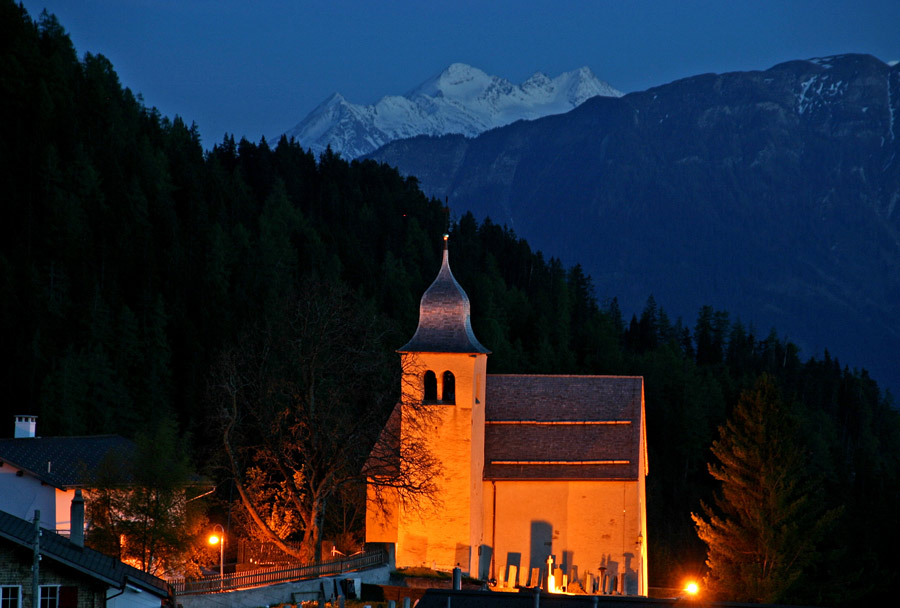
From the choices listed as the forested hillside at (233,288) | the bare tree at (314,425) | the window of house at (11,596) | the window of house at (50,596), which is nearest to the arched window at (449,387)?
the bare tree at (314,425)

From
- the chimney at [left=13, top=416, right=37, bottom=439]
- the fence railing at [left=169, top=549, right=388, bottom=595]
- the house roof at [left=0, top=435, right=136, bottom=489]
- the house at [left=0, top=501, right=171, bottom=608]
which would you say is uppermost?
the chimney at [left=13, top=416, right=37, bottom=439]

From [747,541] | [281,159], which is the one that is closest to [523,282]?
[281,159]

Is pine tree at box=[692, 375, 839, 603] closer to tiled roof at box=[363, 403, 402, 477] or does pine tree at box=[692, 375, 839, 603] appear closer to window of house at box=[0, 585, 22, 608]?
tiled roof at box=[363, 403, 402, 477]

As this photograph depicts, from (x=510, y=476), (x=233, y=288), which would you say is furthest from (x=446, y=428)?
(x=233, y=288)

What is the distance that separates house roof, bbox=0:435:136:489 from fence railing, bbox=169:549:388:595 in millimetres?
5566

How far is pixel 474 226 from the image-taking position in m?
159

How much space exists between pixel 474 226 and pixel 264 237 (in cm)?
5156

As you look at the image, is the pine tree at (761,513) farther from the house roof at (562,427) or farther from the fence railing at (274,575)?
the fence railing at (274,575)

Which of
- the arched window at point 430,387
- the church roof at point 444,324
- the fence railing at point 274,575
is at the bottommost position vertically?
the fence railing at point 274,575

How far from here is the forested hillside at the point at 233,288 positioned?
76.4 meters

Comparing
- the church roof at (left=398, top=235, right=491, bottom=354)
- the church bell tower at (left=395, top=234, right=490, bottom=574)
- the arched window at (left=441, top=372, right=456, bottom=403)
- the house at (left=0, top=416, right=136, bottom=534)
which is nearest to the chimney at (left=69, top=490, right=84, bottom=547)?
the house at (left=0, top=416, right=136, bottom=534)

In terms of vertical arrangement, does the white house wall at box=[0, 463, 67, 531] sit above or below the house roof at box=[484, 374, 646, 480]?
below

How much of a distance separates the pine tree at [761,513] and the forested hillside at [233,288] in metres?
4.96

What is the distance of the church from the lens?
160 feet
